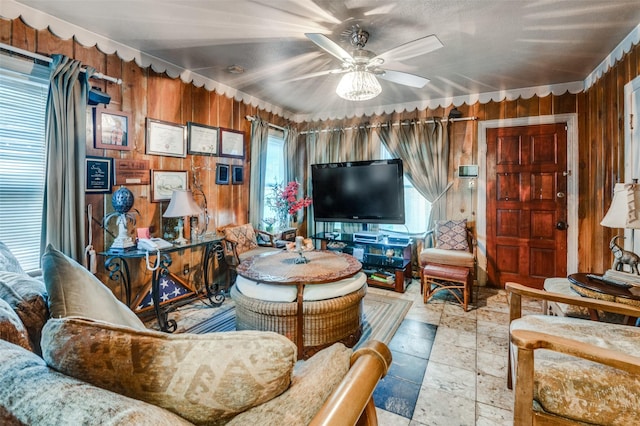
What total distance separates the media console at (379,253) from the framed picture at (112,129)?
2778 millimetres

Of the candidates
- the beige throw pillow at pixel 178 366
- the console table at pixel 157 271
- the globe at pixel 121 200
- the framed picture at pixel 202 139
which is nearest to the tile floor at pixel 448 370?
A: the beige throw pillow at pixel 178 366

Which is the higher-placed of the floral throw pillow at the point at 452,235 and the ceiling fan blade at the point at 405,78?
the ceiling fan blade at the point at 405,78

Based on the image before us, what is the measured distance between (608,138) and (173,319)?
14.9 ft

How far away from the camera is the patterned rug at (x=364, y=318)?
2.80 m

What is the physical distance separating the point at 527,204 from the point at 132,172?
4.55 m

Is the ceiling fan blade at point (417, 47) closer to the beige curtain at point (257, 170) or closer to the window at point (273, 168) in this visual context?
the beige curtain at point (257, 170)

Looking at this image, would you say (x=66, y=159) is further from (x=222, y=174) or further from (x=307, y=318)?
(x=307, y=318)

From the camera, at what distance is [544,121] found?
3816 mm

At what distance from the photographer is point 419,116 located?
4.48 metres

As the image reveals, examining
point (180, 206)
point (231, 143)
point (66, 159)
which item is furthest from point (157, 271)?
point (231, 143)

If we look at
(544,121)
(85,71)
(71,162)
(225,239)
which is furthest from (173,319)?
(544,121)

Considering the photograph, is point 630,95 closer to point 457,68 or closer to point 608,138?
point 608,138

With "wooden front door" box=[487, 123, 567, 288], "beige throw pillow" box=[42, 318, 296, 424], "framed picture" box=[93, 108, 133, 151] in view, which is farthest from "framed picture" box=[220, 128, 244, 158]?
"beige throw pillow" box=[42, 318, 296, 424]

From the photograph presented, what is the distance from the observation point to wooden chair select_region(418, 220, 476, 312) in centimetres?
339
